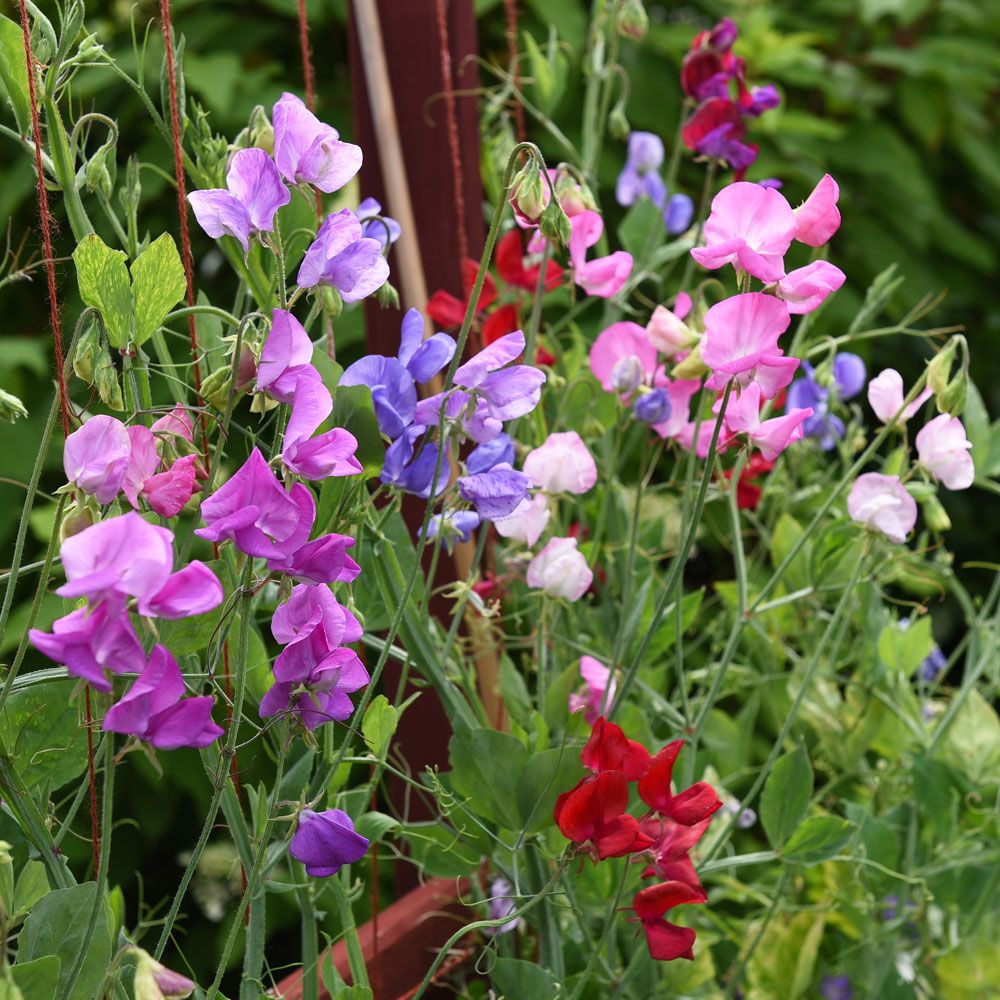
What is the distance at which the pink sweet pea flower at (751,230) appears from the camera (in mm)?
441

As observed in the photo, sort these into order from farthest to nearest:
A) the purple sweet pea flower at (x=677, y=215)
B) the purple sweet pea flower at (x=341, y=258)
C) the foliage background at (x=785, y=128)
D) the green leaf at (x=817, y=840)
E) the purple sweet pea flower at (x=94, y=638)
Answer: the foliage background at (x=785, y=128) < the purple sweet pea flower at (x=677, y=215) < the green leaf at (x=817, y=840) < the purple sweet pea flower at (x=341, y=258) < the purple sweet pea flower at (x=94, y=638)

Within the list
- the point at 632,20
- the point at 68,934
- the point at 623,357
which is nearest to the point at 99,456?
the point at 68,934

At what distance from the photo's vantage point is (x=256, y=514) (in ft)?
1.20

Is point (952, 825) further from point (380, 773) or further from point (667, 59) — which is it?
point (667, 59)

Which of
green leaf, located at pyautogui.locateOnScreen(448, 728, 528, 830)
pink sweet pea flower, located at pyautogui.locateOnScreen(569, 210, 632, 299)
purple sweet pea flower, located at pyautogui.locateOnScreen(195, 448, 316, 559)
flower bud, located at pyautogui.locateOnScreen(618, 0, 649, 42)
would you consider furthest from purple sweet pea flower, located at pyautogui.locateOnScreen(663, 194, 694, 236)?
purple sweet pea flower, located at pyautogui.locateOnScreen(195, 448, 316, 559)

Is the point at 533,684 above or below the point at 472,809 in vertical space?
below

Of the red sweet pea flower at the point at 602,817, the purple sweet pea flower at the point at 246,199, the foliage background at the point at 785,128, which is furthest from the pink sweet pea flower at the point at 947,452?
the foliage background at the point at 785,128

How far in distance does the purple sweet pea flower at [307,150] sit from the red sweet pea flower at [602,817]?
0.74 ft

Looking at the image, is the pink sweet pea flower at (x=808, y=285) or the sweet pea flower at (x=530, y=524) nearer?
the pink sweet pea flower at (x=808, y=285)

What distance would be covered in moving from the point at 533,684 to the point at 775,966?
0.24m

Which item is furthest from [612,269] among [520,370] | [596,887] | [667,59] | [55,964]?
[667,59]

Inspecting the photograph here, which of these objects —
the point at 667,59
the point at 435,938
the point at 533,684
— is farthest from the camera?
the point at 667,59

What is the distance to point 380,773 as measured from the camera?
552 mm

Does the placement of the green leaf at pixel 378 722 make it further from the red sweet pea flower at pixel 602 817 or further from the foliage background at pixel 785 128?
the foliage background at pixel 785 128
